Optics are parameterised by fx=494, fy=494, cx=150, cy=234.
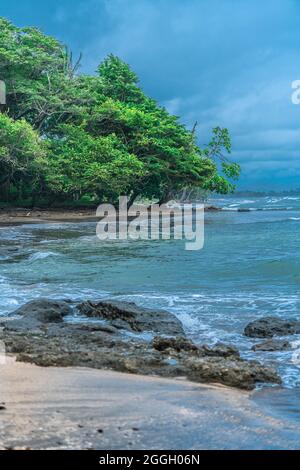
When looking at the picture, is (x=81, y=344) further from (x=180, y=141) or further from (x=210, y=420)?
(x=180, y=141)

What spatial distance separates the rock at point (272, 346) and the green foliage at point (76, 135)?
2451 centimetres

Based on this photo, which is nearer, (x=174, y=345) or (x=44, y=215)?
(x=174, y=345)

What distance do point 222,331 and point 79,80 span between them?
3650 cm

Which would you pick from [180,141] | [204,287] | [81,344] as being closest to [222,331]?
[81,344]

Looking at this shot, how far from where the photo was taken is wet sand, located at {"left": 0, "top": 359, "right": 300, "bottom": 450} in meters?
2.85

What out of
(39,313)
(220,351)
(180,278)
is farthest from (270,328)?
(180,278)

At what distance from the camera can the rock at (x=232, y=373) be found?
4.53 meters

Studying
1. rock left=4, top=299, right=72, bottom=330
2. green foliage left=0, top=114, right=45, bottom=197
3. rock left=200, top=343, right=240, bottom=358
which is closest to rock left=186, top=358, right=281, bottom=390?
rock left=200, top=343, right=240, bottom=358

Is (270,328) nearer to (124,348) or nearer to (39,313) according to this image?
(124,348)

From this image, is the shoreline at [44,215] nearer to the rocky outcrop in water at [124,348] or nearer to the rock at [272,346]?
the rocky outcrop in water at [124,348]

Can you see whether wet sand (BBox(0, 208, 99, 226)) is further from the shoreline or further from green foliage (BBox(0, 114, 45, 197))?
green foliage (BBox(0, 114, 45, 197))

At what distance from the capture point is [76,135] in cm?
3588

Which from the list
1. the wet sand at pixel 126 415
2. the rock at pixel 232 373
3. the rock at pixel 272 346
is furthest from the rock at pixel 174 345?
the wet sand at pixel 126 415

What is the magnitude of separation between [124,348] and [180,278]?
672 cm
